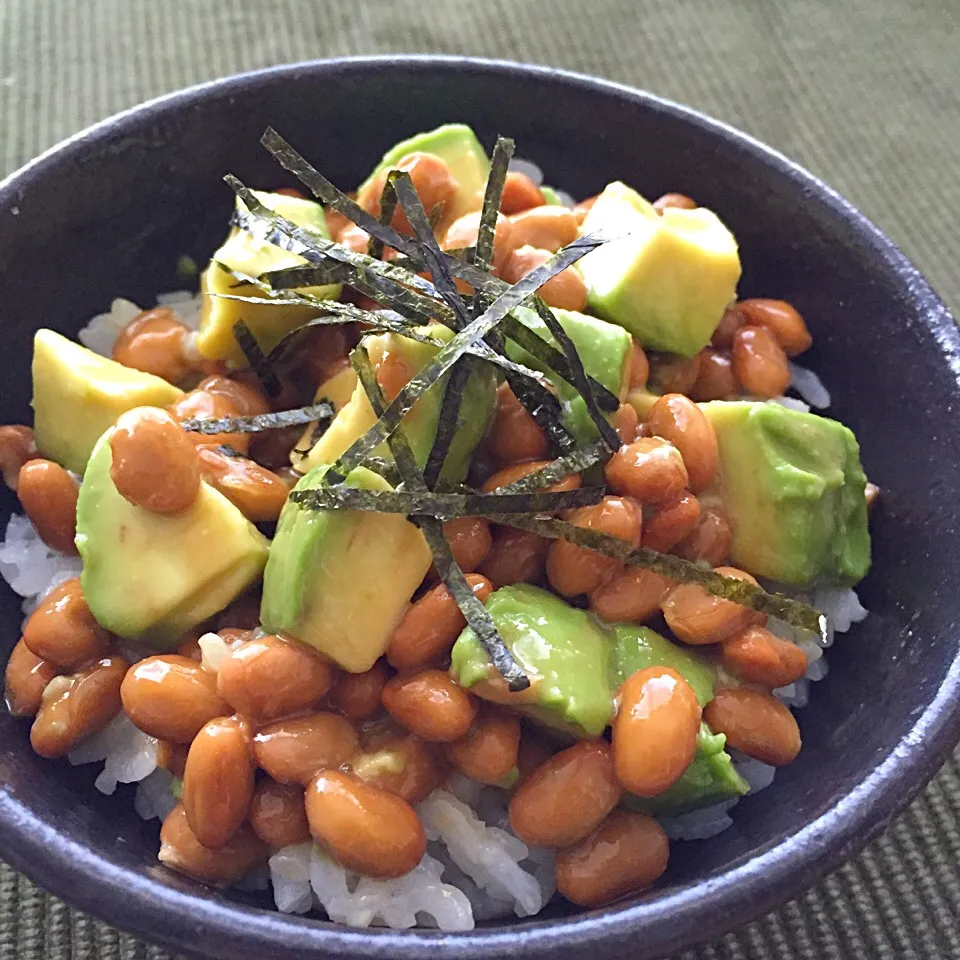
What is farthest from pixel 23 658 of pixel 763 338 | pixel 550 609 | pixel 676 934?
pixel 763 338

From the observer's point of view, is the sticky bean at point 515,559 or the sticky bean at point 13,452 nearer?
the sticky bean at point 515,559

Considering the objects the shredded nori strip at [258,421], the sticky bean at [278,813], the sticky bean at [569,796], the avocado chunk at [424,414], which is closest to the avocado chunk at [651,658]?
the sticky bean at [569,796]

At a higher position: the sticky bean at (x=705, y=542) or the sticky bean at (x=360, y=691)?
the sticky bean at (x=705, y=542)

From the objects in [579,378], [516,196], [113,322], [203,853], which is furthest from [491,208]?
[203,853]

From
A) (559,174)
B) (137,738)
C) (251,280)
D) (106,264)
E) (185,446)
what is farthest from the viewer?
(559,174)

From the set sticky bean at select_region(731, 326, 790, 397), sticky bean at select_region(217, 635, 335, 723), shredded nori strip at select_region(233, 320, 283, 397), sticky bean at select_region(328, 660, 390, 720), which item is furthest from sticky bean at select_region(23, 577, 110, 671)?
sticky bean at select_region(731, 326, 790, 397)

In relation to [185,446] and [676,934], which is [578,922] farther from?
[185,446]

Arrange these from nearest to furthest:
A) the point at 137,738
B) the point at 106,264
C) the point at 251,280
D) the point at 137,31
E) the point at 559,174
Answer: the point at 137,738, the point at 251,280, the point at 106,264, the point at 559,174, the point at 137,31

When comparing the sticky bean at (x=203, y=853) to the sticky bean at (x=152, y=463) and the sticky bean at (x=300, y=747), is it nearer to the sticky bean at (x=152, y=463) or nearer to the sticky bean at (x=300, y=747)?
the sticky bean at (x=300, y=747)
